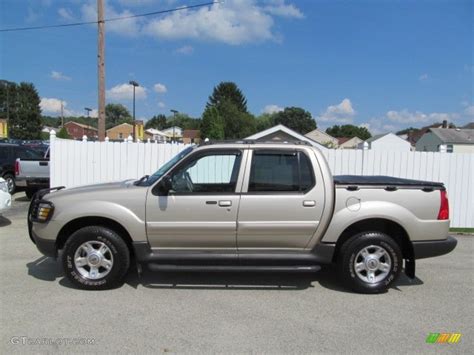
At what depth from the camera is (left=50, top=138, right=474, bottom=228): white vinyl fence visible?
979 cm

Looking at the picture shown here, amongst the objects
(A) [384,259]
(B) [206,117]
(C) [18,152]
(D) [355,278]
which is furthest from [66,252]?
(B) [206,117]

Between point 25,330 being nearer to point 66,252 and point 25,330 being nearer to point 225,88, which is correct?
point 66,252

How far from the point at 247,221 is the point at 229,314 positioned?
3.64 ft

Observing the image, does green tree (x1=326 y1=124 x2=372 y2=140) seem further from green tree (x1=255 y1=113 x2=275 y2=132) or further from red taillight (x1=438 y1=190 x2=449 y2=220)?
red taillight (x1=438 y1=190 x2=449 y2=220)

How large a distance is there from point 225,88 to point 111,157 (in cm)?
9900

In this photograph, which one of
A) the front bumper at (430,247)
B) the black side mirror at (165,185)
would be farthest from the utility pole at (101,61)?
the front bumper at (430,247)

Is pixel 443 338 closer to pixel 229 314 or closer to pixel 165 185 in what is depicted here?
pixel 229 314

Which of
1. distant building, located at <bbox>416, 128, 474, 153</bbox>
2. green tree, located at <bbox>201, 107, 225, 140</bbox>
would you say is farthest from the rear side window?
green tree, located at <bbox>201, 107, 225, 140</bbox>

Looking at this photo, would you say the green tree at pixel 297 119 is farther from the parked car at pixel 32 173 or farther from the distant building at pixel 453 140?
the parked car at pixel 32 173

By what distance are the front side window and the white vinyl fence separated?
493cm

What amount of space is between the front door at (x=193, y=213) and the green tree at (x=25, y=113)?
3053 inches

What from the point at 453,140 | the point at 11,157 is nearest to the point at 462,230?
the point at 11,157

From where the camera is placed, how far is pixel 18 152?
15.1m

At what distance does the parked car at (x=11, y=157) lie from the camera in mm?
14594
